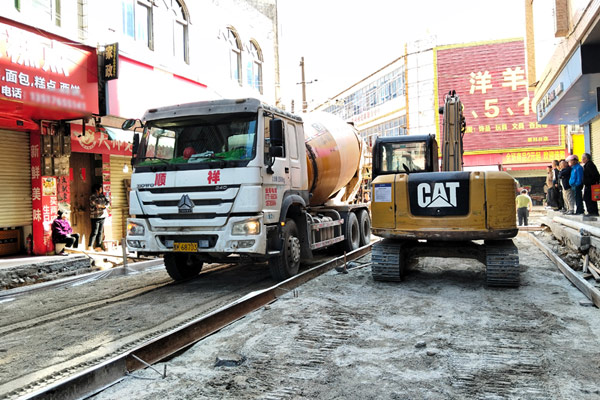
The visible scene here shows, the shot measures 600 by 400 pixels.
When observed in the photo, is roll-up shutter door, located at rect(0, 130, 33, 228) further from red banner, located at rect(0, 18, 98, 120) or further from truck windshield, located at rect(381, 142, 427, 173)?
truck windshield, located at rect(381, 142, 427, 173)

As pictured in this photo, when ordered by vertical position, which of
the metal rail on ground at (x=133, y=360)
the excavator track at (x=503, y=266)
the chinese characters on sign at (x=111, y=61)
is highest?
the chinese characters on sign at (x=111, y=61)

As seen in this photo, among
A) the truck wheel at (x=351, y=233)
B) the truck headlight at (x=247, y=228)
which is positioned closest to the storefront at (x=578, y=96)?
the truck wheel at (x=351, y=233)

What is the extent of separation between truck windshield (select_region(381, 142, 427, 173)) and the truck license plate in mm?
Answer: 4530

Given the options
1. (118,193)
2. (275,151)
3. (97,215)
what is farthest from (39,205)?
(275,151)

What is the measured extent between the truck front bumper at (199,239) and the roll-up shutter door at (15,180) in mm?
5136

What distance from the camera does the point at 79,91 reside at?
10.5 meters

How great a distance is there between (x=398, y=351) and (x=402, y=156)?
604 centimetres

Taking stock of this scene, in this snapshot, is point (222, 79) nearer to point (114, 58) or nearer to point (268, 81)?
point (268, 81)

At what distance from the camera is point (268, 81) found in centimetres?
2078

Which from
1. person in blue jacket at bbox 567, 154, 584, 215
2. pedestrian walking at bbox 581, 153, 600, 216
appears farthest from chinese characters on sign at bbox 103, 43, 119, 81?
person in blue jacket at bbox 567, 154, 584, 215

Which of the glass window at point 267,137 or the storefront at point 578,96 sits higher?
the storefront at point 578,96

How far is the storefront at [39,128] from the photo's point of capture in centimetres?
948

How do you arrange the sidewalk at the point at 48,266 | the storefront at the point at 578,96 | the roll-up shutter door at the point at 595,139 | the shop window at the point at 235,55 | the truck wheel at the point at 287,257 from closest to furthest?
the truck wheel at the point at 287,257 < the sidewalk at the point at 48,266 < the storefront at the point at 578,96 < the roll-up shutter door at the point at 595,139 < the shop window at the point at 235,55

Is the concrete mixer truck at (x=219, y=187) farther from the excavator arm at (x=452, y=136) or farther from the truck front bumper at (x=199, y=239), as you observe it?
the excavator arm at (x=452, y=136)
